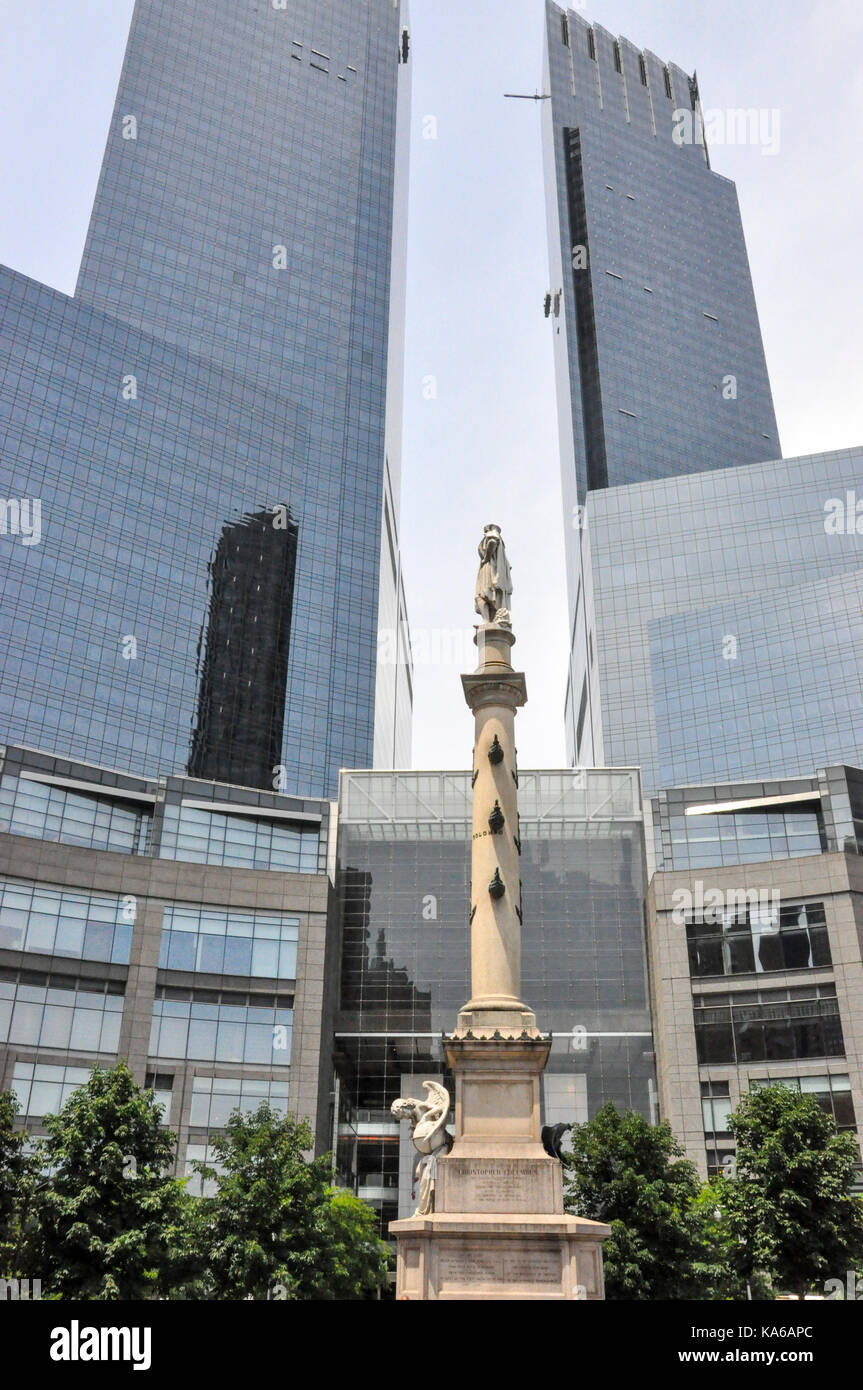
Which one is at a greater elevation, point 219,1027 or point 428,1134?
point 219,1027

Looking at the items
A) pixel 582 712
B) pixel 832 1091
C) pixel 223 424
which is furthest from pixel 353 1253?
pixel 223 424

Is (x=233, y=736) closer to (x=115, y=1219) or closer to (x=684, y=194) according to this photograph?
(x=115, y=1219)

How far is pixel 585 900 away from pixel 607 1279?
110 ft

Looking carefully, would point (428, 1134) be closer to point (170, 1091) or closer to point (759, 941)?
point (170, 1091)

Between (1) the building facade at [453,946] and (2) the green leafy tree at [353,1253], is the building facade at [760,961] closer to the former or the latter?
(1) the building facade at [453,946]

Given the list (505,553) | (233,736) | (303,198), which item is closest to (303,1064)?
(505,553)

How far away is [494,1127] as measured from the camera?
20.3 metres

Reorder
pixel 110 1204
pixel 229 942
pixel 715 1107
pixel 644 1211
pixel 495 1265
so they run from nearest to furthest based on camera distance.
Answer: pixel 495 1265
pixel 110 1204
pixel 644 1211
pixel 715 1107
pixel 229 942

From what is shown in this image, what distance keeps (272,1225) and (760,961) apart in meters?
33.5

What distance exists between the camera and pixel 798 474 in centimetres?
12138

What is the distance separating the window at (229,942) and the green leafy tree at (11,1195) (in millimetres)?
26121

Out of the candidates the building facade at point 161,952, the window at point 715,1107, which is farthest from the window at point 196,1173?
the window at point 715,1107

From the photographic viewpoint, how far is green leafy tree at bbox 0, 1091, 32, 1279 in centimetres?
2864

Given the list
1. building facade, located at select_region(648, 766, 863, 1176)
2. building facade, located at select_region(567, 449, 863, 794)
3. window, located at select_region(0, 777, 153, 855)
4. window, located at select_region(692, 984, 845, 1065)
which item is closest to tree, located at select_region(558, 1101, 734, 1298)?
building facade, located at select_region(648, 766, 863, 1176)
